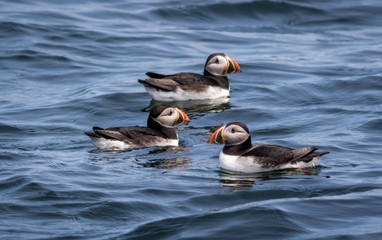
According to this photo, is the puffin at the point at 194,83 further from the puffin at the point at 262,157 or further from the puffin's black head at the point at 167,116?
the puffin at the point at 262,157

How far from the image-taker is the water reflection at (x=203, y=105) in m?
14.0

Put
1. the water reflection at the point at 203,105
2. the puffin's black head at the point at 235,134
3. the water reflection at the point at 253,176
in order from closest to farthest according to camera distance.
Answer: the water reflection at the point at 253,176 < the puffin's black head at the point at 235,134 < the water reflection at the point at 203,105

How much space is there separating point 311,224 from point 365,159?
281 cm

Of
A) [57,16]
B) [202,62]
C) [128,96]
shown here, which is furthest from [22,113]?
[57,16]

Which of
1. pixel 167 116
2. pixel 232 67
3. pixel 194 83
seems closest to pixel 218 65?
pixel 232 67

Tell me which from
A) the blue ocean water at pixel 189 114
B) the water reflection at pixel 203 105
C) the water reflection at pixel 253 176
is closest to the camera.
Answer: the blue ocean water at pixel 189 114

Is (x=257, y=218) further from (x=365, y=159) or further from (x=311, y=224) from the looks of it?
(x=365, y=159)

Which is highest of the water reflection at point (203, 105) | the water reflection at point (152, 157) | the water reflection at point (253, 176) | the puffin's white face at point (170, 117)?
the puffin's white face at point (170, 117)

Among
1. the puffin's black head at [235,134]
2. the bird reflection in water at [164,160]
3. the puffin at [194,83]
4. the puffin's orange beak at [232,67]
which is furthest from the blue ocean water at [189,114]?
the puffin's orange beak at [232,67]

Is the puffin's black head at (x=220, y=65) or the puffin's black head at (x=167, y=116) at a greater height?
the puffin's black head at (x=220, y=65)

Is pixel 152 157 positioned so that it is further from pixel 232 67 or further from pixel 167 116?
pixel 232 67

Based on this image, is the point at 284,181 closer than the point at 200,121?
Yes

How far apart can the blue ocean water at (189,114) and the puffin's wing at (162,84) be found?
43 centimetres

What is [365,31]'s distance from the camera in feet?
70.7
